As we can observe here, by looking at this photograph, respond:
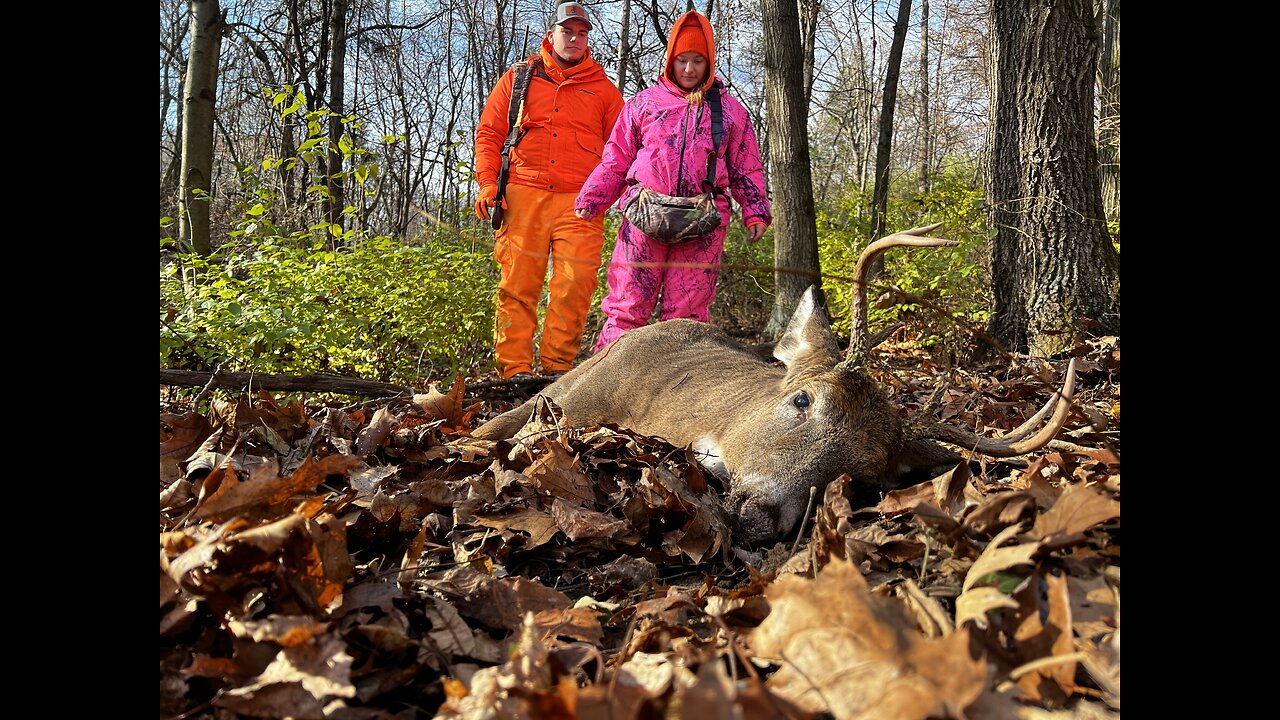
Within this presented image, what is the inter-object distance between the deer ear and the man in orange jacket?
3.62m

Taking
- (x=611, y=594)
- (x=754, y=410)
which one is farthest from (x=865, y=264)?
(x=611, y=594)

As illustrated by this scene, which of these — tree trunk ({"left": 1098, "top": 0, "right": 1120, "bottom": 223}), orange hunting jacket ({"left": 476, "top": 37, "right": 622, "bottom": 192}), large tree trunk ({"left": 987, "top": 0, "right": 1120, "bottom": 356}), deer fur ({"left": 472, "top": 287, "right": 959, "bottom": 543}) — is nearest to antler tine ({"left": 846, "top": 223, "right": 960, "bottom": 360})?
deer fur ({"left": 472, "top": 287, "right": 959, "bottom": 543})

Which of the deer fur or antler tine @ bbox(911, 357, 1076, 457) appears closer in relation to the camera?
antler tine @ bbox(911, 357, 1076, 457)

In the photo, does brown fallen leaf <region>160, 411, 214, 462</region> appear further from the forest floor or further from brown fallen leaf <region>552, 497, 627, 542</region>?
brown fallen leaf <region>552, 497, 627, 542</region>

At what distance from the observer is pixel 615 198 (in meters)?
7.39

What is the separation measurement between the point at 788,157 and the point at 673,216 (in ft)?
11.4

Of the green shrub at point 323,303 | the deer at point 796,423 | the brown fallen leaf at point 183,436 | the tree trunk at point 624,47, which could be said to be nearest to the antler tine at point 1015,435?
the deer at point 796,423

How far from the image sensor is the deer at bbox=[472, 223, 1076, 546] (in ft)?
9.83

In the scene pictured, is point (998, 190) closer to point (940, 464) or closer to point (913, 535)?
point (940, 464)

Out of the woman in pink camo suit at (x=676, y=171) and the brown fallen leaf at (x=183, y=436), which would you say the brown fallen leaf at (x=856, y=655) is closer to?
the brown fallen leaf at (x=183, y=436)

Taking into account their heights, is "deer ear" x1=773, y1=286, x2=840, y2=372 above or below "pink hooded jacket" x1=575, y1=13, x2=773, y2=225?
below
